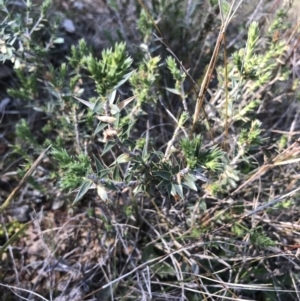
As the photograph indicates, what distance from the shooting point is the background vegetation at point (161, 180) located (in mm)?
1415

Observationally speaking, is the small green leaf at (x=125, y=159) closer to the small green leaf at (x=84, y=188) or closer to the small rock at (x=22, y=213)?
the small green leaf at (x=84, y=188)

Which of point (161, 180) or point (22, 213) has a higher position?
point (161, 180)

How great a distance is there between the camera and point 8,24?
1.48 metres

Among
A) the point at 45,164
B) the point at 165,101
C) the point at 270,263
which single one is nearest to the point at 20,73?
the point at 45,164

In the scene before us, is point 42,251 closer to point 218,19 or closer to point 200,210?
point 200,210

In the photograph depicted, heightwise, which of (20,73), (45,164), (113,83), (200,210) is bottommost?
(200,210)

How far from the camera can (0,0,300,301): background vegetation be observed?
1415 mm

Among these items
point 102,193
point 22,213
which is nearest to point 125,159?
point 102,193

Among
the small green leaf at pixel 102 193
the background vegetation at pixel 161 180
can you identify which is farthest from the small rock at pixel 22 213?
the small green leaf at pixel 102 193

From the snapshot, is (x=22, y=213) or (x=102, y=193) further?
(x=22, y=213)

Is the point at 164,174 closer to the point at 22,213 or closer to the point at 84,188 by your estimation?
the point at 84,188

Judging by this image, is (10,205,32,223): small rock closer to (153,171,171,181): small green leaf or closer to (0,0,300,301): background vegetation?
(0,0,300,301): background vegetation

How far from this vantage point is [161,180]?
1.18 metres

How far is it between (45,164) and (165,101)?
0.60m
